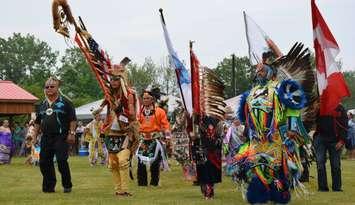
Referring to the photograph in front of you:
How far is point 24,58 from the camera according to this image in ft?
294

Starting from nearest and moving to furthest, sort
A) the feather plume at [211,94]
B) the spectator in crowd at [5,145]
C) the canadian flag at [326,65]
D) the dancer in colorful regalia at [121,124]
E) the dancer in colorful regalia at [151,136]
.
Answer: the feather plume at [211,94]
the canadian flag at [326,65]
the dancer in colorful regalia at [121,124]
the dancer in colorful regalia at [151,136]
the spectator in crowd at [5,145]

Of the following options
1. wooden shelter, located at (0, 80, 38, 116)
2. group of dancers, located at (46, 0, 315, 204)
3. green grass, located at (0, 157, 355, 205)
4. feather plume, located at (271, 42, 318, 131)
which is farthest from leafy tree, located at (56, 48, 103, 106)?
feather plume, located at (271, 42, 318, 131)

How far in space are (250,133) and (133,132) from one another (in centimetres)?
199

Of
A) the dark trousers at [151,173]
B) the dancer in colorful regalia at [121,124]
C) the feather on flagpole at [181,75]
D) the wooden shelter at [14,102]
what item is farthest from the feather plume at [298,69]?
the wooden shelter at [14,102]

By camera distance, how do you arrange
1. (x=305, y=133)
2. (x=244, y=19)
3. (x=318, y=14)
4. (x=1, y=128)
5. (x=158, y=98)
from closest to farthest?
(x=305, y=133)
(x=244, y=19)
(x=318, y=14)
(x=158, y=98)
(x=1, y=128)

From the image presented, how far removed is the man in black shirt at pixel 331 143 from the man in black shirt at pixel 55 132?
3.78 meters

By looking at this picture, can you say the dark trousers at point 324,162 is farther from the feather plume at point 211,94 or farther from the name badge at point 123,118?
the name badge at point 123,118

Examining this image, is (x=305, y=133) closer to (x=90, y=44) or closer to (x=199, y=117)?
(x=199, y=117)

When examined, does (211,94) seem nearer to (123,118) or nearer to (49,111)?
(123,118)

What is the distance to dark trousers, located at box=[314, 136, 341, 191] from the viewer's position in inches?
396

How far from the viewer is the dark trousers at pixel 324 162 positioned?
10070mm

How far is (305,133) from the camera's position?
773 centimetres

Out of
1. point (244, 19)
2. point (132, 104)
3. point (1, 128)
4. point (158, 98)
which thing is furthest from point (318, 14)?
point (1, 128)

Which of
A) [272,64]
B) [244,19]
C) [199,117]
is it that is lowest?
[199,117]
